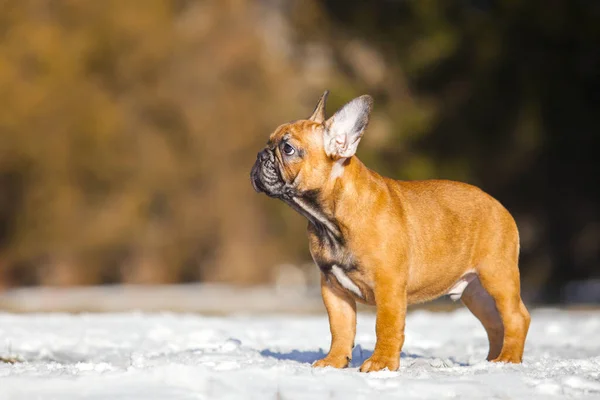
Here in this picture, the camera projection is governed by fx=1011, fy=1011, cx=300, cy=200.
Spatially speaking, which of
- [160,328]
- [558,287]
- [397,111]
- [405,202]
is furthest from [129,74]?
[405,202]

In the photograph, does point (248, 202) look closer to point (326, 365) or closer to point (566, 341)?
point (566, 341)

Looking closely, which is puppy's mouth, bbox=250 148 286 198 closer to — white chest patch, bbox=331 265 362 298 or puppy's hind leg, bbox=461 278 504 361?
white chest patch, bbox=331 265 362 298

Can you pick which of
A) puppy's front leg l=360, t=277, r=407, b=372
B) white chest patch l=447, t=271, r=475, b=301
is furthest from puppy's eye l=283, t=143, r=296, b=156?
white chest patch l=447, t=271, r=475, b=301

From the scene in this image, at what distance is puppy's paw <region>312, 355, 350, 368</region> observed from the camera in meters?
7.13

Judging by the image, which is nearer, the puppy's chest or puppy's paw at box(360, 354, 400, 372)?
puppy's paw at box(360, 354, 400, 372)

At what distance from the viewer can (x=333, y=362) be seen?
719 centimetres

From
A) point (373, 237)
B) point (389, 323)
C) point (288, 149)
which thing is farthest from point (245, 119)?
point (389, 323)

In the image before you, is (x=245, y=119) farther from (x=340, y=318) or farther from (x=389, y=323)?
(x=389, y=323)

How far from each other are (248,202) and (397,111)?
948 centimetres

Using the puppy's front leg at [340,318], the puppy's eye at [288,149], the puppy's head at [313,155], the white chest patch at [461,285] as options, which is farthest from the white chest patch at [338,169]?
the white chest patch at [461,285]

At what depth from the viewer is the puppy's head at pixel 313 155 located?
7043 millimetres

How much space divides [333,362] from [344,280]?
610 millimetres

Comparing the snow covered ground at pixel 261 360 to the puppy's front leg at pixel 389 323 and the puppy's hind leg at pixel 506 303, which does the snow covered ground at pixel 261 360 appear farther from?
the puppy's hind leg at pixel 506 303

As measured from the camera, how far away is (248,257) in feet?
124
